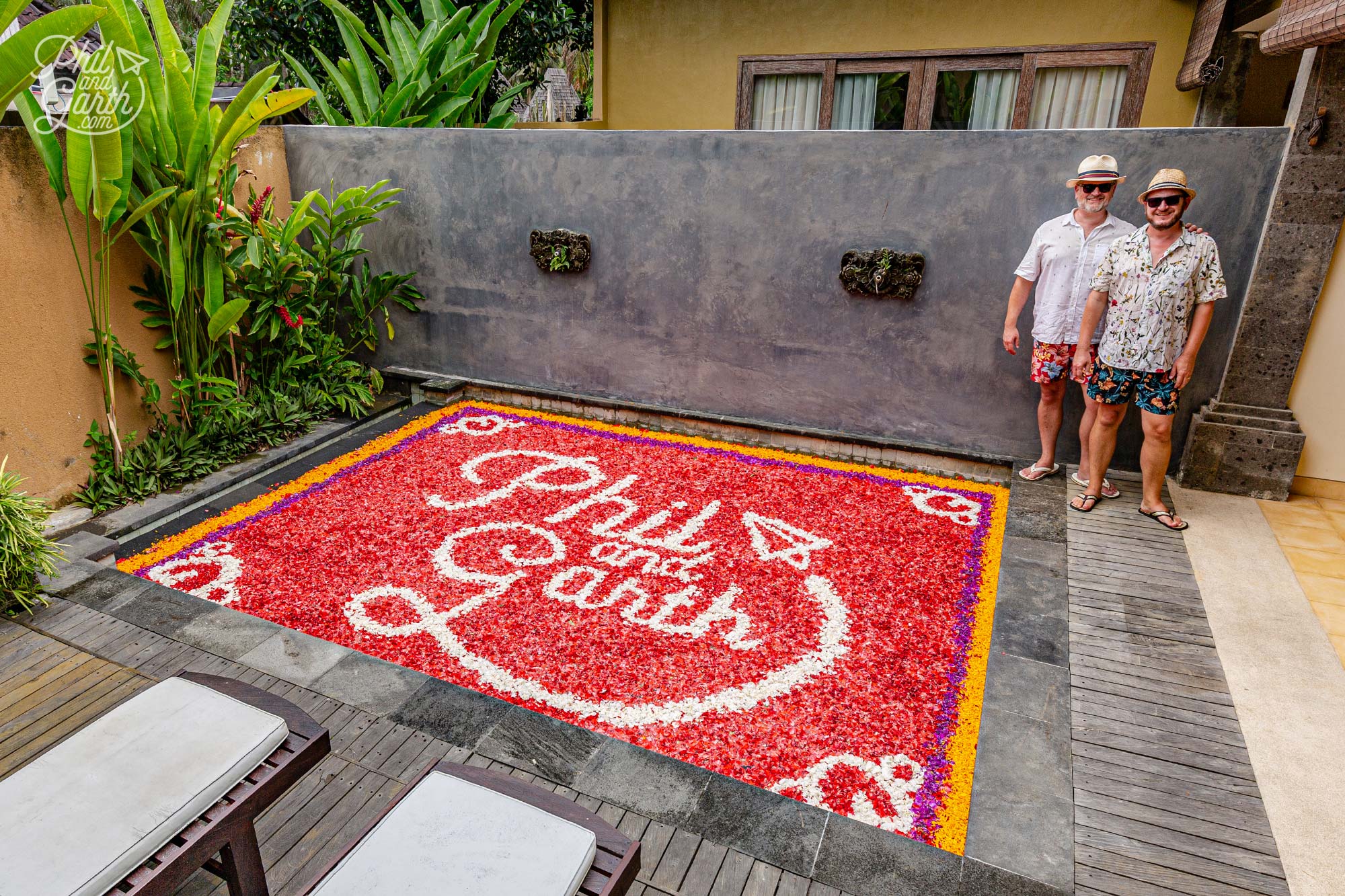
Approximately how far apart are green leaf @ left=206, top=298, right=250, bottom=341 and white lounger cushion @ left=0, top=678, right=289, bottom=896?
10.1 ft

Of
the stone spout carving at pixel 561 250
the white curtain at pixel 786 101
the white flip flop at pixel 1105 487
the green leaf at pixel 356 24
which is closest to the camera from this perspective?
the white flip flop at pixel 1105 487

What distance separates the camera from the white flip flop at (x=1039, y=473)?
4.70 m

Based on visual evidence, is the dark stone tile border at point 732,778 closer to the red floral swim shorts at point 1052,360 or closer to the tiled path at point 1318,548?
the tiled path at point 1318,548

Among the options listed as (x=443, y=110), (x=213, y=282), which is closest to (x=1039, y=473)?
(x=213, y=282)

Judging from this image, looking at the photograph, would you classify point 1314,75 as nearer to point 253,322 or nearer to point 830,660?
point 830,660

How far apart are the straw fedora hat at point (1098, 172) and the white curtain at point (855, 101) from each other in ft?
12.7

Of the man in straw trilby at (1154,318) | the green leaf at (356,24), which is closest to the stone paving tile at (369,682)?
the man in straw trilby at (1154,318)

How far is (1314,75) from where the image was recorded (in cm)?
383

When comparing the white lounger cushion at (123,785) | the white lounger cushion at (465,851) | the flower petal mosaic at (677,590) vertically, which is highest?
the white lounger cushion at (123,785)

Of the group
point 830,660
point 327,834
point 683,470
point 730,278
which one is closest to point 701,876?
point 327,834

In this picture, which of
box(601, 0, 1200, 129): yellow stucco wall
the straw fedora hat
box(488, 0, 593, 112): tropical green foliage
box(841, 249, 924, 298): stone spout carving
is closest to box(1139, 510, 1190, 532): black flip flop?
the straw fedora hat

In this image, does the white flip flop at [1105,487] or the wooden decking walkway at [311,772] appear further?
the white flip flop at [1105,487]

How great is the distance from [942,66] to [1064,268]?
3983 mm

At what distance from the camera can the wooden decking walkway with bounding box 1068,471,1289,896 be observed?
6.96ft
